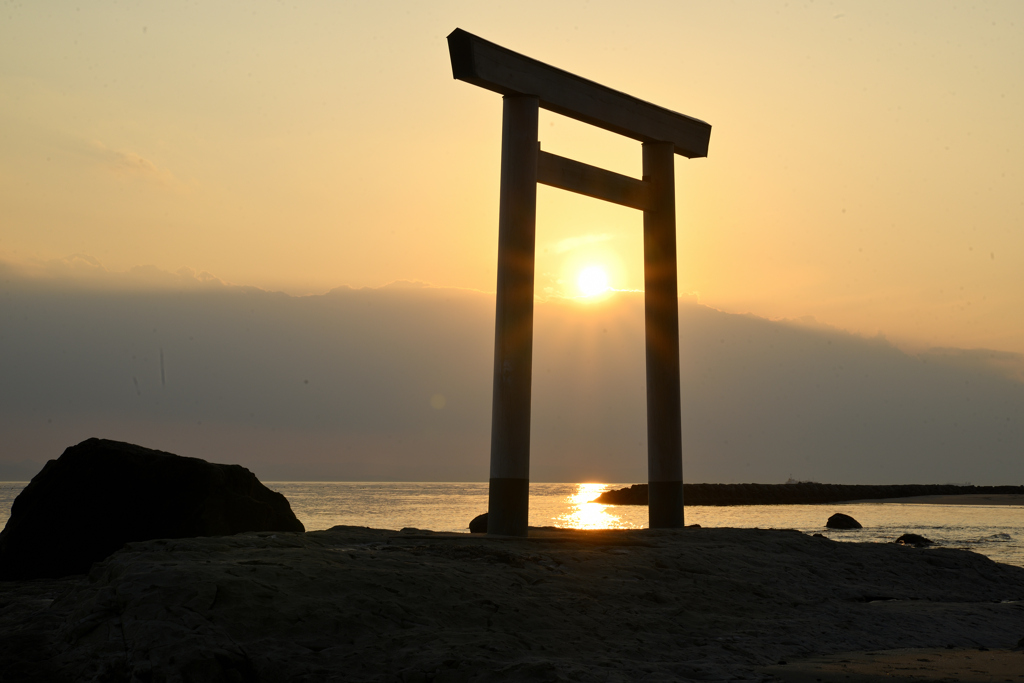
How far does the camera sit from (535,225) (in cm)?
830

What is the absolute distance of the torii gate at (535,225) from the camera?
7984 millimetres

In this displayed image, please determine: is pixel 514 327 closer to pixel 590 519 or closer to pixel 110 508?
pixel 110 508

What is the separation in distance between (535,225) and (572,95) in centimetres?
175

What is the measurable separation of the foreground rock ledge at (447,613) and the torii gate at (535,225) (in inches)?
52.0

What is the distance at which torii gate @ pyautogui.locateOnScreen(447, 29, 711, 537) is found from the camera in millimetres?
7984

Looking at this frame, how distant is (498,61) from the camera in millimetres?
8195

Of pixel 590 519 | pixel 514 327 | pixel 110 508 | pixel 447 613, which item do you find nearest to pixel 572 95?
pixel 514 327

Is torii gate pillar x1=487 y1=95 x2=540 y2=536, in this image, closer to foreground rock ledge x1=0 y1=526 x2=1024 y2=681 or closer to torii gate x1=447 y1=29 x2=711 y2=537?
torii gate x1=447 y1=29 x2=711 y2=537

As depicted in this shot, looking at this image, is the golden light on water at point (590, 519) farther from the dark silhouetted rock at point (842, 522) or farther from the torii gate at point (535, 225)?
the torii gate at point (535, 225)

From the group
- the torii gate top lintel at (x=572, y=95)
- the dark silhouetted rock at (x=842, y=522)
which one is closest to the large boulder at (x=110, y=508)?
the torii gate top lintel at (x=572, y=95)

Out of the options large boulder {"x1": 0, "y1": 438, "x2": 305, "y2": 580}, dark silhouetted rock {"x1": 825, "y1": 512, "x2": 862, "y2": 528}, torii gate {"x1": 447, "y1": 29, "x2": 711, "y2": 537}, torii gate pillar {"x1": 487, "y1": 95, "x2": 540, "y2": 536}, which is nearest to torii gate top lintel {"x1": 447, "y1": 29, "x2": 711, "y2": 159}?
torii gate {"x1": 447, "y1": 29, "x2": 711, "y2": 537}

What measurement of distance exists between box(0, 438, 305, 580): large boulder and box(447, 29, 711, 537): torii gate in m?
2.72

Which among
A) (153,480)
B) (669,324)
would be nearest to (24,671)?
(153,480)

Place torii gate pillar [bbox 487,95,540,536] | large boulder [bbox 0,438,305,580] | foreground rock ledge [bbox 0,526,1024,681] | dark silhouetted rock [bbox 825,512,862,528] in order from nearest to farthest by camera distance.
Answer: foreground rock ledge [bbox 0,526,1024,681]
large boulder [bbox 0,438,305,580]
torii gate pillar [bbox 487,95,540,536]
dark silhouetted rock [bbox 825,512,862,528]
